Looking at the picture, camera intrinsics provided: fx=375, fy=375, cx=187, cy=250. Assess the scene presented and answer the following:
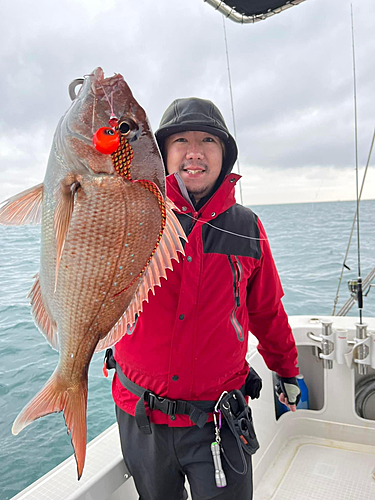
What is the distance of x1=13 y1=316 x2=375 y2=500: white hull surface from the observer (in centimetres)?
281

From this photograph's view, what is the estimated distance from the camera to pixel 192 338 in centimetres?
164

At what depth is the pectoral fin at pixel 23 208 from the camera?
934 millimetres

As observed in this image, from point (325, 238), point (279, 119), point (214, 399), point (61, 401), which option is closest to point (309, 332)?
point (214, 399)

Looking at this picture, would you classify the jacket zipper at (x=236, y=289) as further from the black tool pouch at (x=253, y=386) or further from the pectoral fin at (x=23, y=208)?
the pectoral fin at (x=23, y=208)

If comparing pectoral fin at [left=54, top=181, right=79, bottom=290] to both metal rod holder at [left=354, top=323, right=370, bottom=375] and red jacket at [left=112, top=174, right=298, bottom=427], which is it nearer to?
red jacket at [left=112, top=174, right=298, bottom=427]

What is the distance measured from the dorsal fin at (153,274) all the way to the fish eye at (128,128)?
0.25m

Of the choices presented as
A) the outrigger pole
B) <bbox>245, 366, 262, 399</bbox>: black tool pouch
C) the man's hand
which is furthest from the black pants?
the outrigger pole

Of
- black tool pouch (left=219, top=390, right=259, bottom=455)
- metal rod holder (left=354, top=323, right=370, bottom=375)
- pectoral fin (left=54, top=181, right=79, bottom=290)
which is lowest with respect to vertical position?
metal rod holder (left=354, top=323, right=370, bottom=375)

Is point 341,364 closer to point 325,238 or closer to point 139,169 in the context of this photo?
point 139,169

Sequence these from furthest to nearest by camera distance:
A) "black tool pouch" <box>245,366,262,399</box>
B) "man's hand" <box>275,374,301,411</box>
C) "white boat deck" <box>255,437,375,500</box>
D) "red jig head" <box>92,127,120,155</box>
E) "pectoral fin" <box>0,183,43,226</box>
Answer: "white boat deck" <box>255,437,375,500</box> → "man's hand" <box>275,374,301,411</box> → "black tool pouch" <box>245,366,262,399</box> → "pectoral fin" <box>0,183,43,226</box> → "red jig head" <box>92,127,120,155</box>

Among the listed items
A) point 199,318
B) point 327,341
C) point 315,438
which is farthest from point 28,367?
point 199,318

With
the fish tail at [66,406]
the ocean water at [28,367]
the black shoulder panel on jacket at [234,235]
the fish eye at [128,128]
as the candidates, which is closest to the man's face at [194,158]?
the black shoulder panel on jacket at [234,235]

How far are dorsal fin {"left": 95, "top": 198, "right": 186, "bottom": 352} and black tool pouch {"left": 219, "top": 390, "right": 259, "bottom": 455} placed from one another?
82 cm

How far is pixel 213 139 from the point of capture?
6.01 feet
